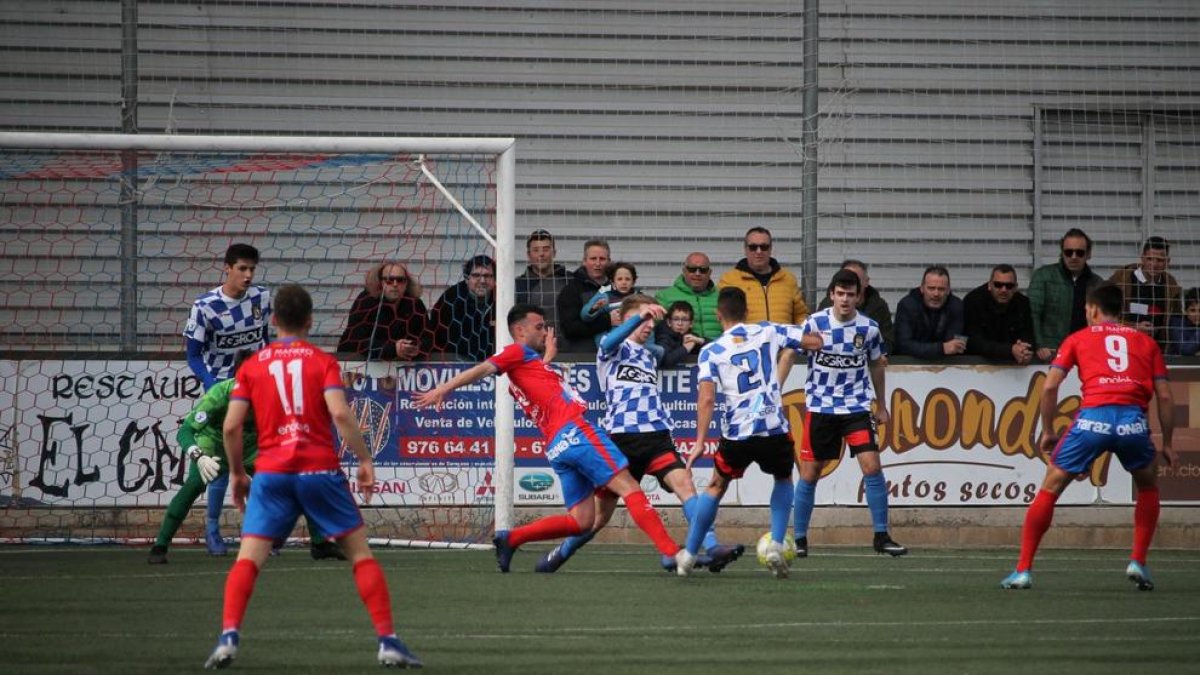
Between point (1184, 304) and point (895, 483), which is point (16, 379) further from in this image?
point (1184, 304)

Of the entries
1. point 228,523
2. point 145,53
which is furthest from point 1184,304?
point 145,53

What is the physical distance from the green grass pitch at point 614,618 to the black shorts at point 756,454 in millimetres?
710

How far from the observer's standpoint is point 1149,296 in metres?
15.2

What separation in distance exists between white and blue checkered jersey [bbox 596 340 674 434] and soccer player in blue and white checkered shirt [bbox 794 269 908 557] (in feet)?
4.68

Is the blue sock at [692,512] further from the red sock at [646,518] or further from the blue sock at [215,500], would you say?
the blue sock at [215,500]

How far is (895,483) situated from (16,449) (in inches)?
290

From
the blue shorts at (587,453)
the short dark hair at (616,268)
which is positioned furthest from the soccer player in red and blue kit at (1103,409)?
the short dark hair at (616,268)

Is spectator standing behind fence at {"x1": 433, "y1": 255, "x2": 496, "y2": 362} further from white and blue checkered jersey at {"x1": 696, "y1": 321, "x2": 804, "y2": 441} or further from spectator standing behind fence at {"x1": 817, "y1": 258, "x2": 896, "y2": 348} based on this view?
white and blue checkered jersey at {"x1": 696, "y1": 321, "x2": 804, "y2": 441}

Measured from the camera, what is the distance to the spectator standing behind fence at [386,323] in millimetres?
14359

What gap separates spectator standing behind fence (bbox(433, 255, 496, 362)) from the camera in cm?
1448

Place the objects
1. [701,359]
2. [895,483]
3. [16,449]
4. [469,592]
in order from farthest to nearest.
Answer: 1. [895,483]
2. [16,449]
3. [701,359]
4. [469,592]

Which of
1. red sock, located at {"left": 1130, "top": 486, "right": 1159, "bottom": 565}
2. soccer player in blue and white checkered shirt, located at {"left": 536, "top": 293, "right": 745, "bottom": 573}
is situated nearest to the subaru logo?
soccer player in blue and white checkered shirt, located at {"left": 536, "top": 293, "right": 745, "bottom": 573}

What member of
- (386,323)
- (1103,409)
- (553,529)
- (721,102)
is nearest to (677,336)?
(386,323)

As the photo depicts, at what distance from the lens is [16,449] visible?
1415 centimetres
